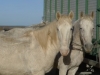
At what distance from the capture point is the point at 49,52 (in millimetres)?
5305

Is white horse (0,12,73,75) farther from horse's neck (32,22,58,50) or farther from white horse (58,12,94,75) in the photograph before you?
white horse (58,12,94,75)

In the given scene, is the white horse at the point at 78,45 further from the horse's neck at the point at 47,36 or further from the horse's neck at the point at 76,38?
the horse's neck at the point at 47,36

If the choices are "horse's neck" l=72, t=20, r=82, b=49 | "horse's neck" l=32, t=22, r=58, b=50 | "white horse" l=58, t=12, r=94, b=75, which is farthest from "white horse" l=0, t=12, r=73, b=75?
"horse's neck" l=72, t=20, r=82, b=49

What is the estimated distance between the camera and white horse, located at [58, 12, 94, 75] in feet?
18.3

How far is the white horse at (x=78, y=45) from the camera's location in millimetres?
5586

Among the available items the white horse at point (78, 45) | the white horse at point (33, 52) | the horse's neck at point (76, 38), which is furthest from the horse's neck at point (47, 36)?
the horse's neck at point (76, 38)

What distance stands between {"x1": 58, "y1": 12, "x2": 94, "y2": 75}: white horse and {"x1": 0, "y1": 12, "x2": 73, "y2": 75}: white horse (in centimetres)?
60

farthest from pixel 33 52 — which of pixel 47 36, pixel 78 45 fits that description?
pixel 78 45

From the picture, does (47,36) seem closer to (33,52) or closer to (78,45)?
(33,52)

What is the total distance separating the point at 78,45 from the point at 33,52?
4.34 ft

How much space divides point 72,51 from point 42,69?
112 cm

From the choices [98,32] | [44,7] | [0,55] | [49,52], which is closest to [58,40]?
[49,52]

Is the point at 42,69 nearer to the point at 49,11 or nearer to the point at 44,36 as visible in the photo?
the point at 44,36

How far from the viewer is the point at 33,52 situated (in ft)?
17.2
